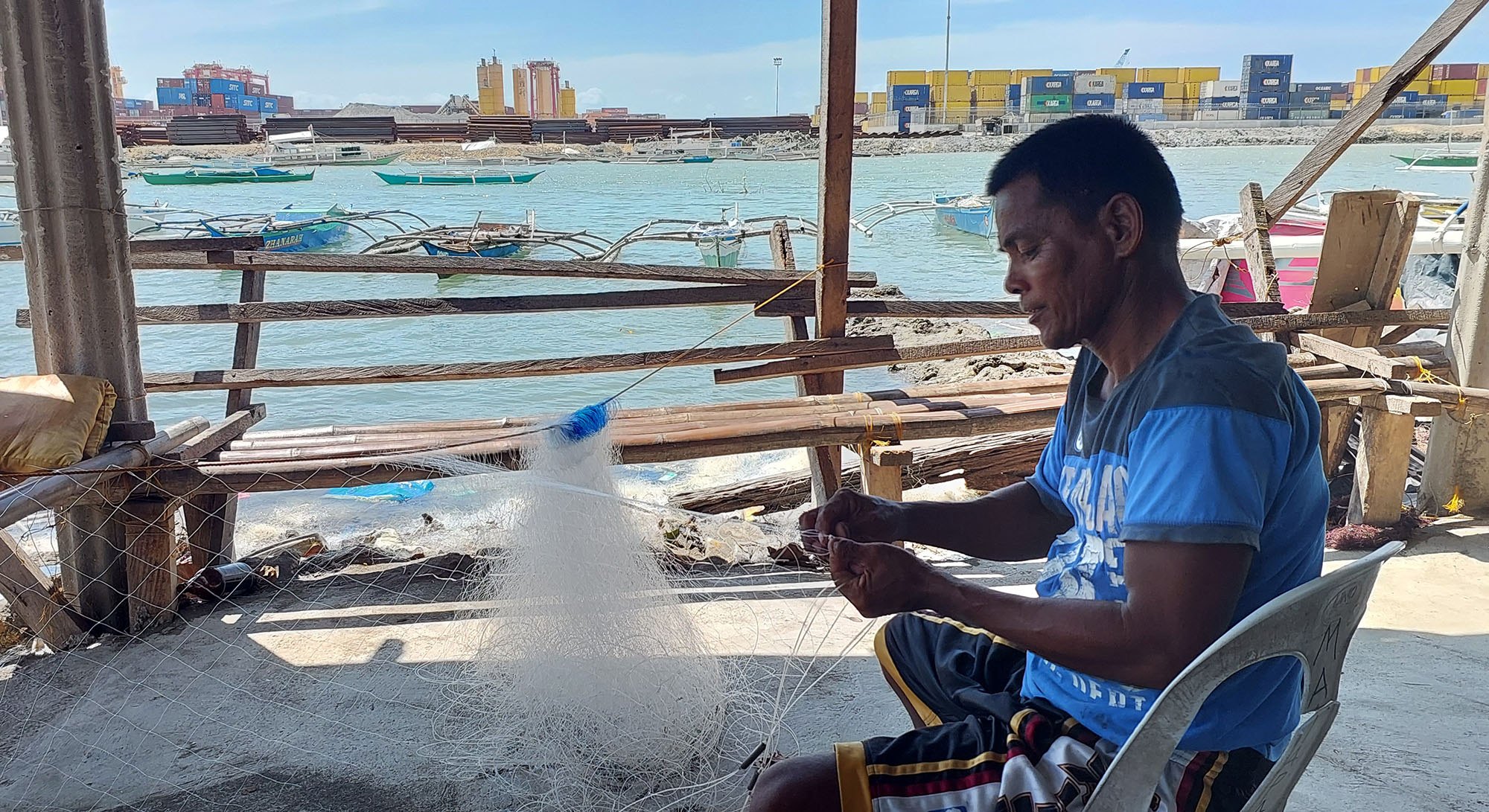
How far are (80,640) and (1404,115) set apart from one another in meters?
97.3

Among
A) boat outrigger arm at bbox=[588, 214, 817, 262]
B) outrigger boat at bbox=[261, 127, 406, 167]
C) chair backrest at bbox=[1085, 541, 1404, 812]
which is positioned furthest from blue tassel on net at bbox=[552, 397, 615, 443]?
outrigger boat at bbox=[261, 127, 406, 167]

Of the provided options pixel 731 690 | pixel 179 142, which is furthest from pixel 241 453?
pixel 179 142

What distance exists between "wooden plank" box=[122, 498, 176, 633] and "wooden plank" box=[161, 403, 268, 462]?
17cm

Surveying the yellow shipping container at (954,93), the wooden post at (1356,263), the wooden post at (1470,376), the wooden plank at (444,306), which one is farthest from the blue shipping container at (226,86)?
the wooden post at (1470,376)

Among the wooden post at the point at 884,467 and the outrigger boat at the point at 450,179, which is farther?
the outrigger boat at the point at 450,179

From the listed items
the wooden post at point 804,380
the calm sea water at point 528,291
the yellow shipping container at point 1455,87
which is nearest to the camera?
the wooden post at point 804,380

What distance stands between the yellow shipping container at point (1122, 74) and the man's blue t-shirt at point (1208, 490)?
350 ft

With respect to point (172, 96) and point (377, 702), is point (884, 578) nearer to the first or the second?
point (377, 702)

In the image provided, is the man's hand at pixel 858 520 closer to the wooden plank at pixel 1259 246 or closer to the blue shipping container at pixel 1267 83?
the wooden plank at pixel 1259 246

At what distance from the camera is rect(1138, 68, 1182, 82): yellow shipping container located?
98.9 metres

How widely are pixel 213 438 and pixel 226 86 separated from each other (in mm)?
109241

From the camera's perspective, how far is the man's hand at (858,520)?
1.91 m

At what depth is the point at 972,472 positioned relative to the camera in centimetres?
488

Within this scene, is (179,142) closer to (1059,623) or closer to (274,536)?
(274,536)
